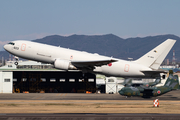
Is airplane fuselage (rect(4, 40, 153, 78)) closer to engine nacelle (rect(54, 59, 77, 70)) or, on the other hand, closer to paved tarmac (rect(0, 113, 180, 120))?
engine nacelle (rect(54, 59, 77, 70))

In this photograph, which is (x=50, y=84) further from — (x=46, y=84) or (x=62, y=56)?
(x=62, y=56)

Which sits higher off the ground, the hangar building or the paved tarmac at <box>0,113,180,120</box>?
the hangar building

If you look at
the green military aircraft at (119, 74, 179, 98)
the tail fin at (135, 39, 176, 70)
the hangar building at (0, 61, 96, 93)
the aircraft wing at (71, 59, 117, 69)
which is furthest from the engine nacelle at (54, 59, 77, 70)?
the hangar building at (0, 61, 96, 93)

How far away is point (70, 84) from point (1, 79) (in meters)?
25.5

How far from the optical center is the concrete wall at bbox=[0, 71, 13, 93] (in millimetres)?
84438

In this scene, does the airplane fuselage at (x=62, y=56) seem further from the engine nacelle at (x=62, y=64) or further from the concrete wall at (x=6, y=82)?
the concrete wall at (x=6, y=82)

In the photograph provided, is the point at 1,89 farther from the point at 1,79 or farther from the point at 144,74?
the point at 144,74

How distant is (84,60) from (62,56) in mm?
4517

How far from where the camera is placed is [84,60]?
53.9 metres

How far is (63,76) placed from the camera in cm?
10019

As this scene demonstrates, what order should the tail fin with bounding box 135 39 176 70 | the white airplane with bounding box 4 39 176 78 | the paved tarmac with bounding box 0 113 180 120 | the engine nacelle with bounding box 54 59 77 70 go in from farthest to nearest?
1. the tail fin with bounding box 135 39 176 70
2. the white airplane with bounding box 4 39 176 78
3. the engine nacelle with bounding box 54 59 77 70
4. the paved tarmac with bounding box 0 113 180 120

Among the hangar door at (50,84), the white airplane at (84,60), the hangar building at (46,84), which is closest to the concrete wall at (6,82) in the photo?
the hangar building at (46,84)

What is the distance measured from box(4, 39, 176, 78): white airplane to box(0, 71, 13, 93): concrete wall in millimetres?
32835

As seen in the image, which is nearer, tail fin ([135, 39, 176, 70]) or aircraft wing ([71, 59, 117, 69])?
aircraft wing ([71, 59, 117, 69])
